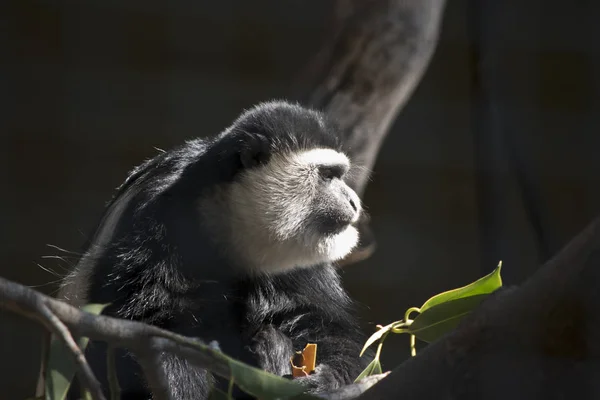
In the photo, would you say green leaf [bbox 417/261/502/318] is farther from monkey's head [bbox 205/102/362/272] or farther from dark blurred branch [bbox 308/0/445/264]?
Result: dark blurred branch [bbox 308/0/445/264]

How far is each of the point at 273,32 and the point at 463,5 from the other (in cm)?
60

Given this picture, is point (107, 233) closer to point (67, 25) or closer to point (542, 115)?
point (67, 25)

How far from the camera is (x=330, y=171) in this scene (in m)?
1.59

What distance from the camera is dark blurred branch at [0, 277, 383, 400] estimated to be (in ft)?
1.72

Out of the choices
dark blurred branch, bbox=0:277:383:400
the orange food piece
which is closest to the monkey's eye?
the orange food piece

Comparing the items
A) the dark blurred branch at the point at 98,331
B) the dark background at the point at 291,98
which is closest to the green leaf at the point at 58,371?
the dark blurred branch at the point at 98,331

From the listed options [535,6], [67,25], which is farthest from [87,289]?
[535,6]

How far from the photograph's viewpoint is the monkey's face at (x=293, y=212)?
149cm

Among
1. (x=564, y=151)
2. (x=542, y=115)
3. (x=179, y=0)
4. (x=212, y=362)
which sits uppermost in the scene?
(x=179, y=0)

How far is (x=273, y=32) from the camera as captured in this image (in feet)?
7.62

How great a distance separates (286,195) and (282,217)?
0.05 meters

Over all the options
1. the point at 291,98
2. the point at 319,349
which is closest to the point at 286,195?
the point at 319,349

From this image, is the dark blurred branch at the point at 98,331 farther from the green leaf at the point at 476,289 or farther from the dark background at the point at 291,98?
the dark background at the point at 291,98

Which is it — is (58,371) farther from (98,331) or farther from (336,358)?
(336,358)
